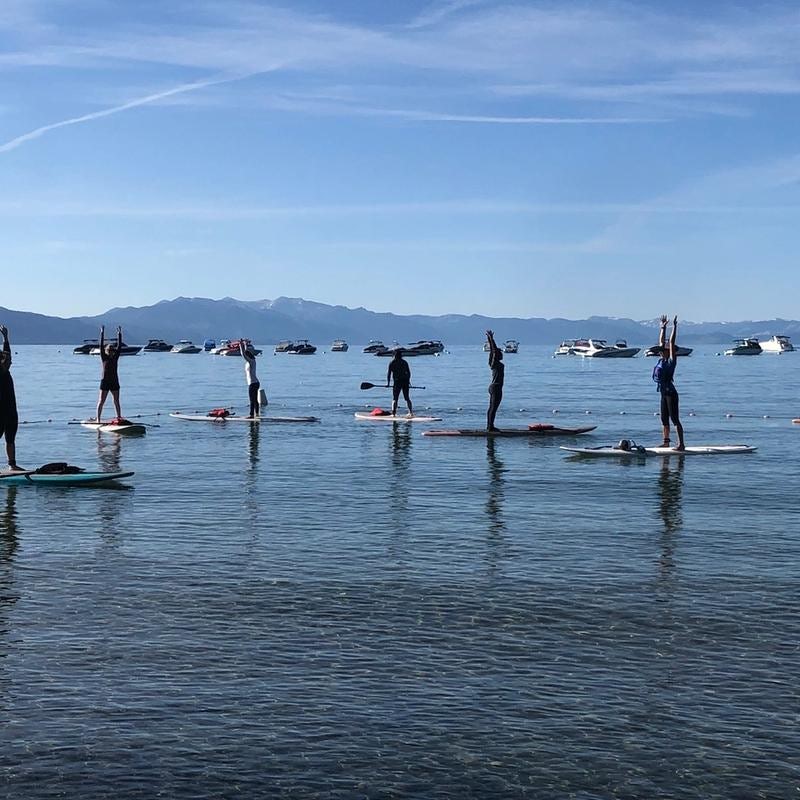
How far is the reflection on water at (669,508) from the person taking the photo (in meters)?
13.8

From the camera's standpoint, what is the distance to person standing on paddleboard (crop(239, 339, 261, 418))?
3381 centimetres

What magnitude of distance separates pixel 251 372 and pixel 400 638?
982 inches

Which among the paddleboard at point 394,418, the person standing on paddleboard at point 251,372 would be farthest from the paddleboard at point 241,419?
the paddleboard at point 394,418

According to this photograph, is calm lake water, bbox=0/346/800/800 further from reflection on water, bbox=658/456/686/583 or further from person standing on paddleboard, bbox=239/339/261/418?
person standing on paddleboard, bbox=239/339/261/418

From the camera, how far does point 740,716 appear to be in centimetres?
834

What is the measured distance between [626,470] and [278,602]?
13.8 metres

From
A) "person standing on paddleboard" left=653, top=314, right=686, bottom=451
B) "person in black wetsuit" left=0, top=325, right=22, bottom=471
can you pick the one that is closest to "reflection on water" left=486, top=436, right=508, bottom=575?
"person standing on paddleboard" left=653, top=314, right=686, bottom=451

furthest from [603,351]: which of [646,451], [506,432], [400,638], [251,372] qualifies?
[400,638]

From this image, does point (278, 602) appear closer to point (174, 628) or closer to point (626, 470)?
point (174, 628)

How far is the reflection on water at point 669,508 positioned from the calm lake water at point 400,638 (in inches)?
3.8

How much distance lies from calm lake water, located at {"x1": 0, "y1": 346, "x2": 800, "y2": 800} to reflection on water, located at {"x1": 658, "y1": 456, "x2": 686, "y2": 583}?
10 centimetres

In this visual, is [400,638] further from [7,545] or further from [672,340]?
[672,340]

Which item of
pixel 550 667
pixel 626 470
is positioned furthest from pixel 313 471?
pixel 550 667

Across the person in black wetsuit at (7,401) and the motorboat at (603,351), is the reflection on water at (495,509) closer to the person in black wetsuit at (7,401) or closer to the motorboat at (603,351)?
the person in black wetsuit at (7,401)
